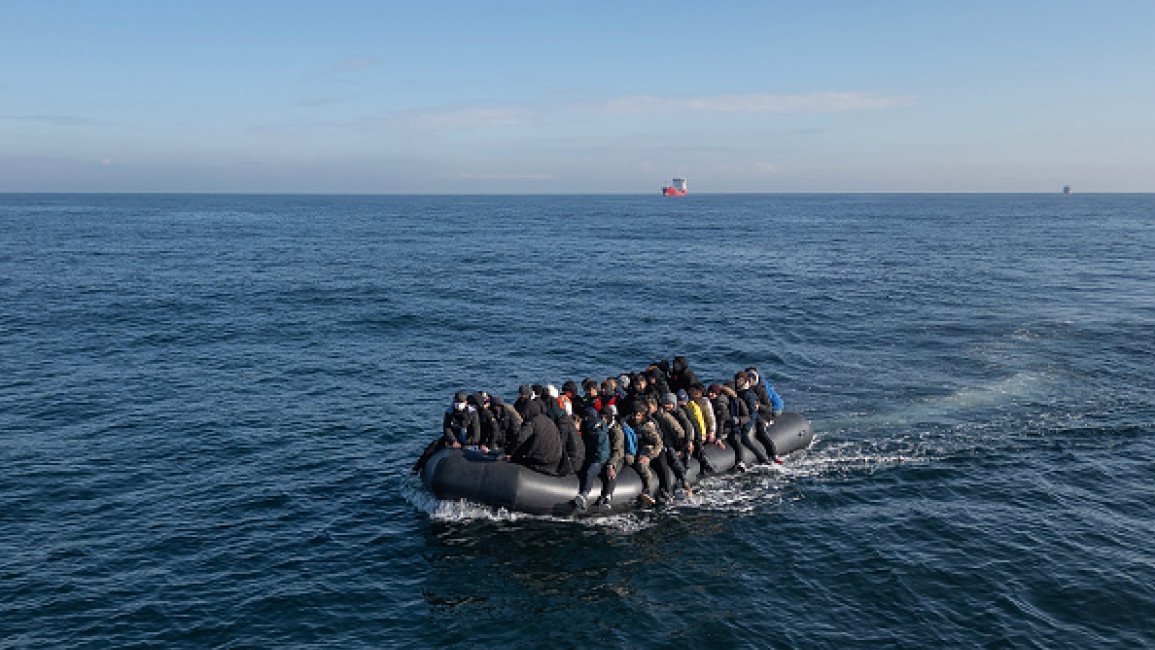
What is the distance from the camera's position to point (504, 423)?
675 inches

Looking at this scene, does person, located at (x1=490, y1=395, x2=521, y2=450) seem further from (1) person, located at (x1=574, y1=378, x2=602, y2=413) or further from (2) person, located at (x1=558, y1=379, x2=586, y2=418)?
(1) person, located at (x1=574, y1=378, x2=602, y2=413)

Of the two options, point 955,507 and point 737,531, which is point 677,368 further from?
point 955,507

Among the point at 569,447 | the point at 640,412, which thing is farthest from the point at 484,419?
the point at 640,412

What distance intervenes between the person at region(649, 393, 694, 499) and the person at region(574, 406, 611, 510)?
1.28 m

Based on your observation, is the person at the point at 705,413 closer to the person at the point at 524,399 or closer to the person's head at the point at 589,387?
the person's head at the point at 589,387

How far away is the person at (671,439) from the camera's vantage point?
17.4 metres

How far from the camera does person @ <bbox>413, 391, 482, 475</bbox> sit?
55.8ft

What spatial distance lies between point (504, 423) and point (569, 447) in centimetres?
157

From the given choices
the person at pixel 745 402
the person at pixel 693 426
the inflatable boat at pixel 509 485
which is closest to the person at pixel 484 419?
the inflatable boat at pixel 509 485

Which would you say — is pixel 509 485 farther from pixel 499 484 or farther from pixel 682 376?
pixel 682 376

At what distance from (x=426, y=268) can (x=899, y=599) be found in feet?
178

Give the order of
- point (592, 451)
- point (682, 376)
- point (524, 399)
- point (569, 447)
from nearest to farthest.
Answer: point (524, 399) < point (569, 447) < point (592, 451) < point (682, 376)

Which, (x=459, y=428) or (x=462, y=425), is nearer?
(x=462, y=425)

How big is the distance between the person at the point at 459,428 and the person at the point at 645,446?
3.42m
